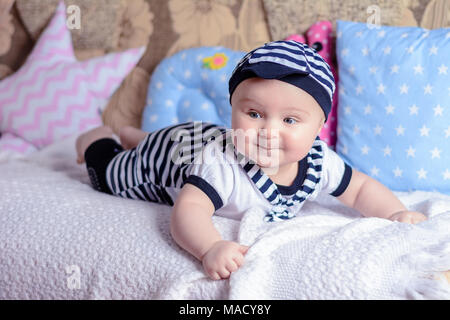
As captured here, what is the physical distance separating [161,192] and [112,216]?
0.17 metres

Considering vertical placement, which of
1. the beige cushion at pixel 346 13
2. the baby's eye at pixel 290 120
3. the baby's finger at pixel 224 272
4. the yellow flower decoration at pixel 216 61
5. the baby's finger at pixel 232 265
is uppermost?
the beige cushion at pixel 346 13

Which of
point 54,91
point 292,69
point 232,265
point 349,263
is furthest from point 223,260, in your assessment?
point 54,91

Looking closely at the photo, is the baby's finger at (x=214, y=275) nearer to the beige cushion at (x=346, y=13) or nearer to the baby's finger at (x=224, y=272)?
the baby's finger at (x=224, y=272)

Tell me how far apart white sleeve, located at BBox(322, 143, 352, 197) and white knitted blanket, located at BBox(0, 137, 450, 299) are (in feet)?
0.22

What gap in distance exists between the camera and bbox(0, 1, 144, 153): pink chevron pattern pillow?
1.74 m

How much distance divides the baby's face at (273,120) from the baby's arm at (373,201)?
0.79ft

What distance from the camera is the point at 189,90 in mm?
1675

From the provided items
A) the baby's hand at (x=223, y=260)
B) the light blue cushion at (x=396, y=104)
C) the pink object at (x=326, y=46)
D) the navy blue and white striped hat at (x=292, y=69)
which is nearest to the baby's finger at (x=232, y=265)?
the baby's hand at (x=223, y=260)

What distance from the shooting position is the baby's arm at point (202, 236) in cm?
80

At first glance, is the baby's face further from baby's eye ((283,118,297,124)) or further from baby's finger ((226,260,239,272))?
baby's finger ((226,260,239,272))

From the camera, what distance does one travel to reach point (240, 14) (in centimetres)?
170

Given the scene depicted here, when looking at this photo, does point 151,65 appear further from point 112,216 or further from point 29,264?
point 29,264

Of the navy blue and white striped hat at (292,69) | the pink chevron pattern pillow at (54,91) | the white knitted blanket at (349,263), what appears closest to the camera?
the white knitted blanket at (349,263)

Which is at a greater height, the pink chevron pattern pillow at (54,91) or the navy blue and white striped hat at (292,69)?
the navy blue and white striped hat at (292,69)
